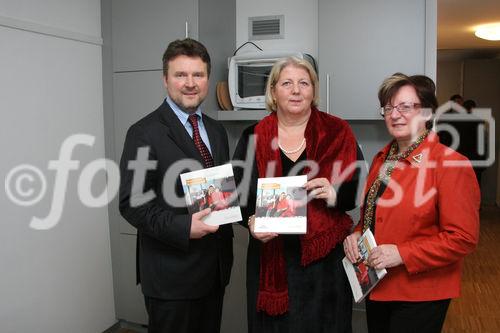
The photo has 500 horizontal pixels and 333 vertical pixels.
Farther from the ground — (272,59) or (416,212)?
(272,59)

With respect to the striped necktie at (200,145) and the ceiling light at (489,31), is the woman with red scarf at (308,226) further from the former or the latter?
the ceiling light at (489,31)

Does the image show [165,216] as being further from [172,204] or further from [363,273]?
[363,273]

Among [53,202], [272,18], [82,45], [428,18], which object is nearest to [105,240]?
[53,202]

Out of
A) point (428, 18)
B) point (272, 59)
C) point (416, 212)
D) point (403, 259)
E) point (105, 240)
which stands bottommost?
point (105, 240)

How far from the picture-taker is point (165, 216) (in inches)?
58.6

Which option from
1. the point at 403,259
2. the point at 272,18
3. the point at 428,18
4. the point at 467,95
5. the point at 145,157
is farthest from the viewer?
the point at 467,95

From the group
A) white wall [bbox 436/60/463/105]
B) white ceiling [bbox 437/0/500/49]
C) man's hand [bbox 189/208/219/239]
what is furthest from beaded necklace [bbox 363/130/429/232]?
white wall [bbox 436/60/463/105]

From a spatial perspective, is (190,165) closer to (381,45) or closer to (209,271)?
(209,271)

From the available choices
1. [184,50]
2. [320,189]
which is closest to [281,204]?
[320,189]

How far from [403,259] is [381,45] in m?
1.50

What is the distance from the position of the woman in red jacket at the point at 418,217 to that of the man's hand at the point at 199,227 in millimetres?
508

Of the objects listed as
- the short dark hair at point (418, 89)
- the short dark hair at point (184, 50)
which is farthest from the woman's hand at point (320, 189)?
the short dark hair at point (184, 50)

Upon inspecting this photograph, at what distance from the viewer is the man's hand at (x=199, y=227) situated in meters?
1.47

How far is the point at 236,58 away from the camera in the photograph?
2762 mm
